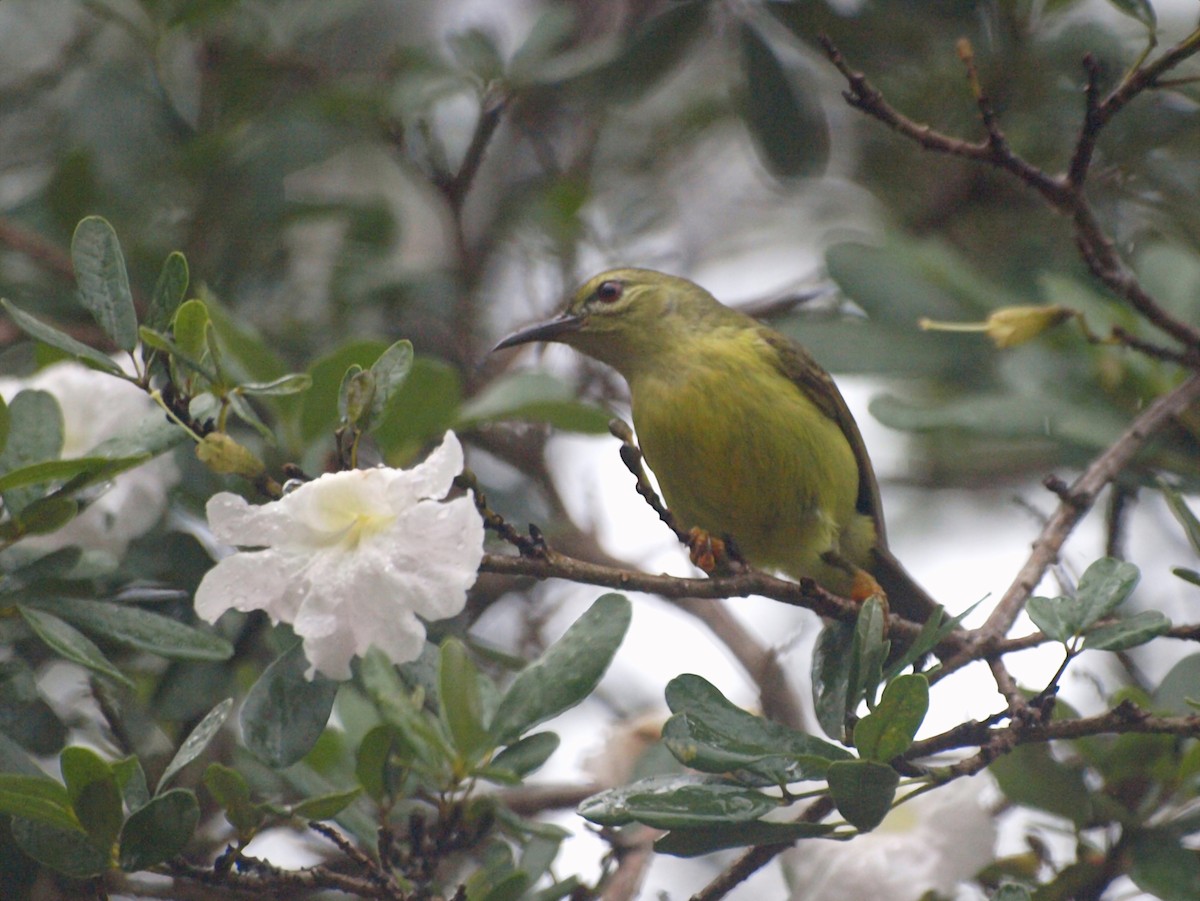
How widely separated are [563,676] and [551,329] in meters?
1.90

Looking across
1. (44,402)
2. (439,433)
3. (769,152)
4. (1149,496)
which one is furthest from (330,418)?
(1149,496)

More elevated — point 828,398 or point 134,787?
point 828,398

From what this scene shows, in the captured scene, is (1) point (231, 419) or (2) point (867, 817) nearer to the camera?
(2) point (867, 817)

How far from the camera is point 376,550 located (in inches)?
75.9

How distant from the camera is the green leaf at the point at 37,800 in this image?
187cm

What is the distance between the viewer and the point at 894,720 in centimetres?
183

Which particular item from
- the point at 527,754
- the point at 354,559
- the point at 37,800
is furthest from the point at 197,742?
the point at 527,754

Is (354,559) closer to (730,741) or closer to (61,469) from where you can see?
(61,469)

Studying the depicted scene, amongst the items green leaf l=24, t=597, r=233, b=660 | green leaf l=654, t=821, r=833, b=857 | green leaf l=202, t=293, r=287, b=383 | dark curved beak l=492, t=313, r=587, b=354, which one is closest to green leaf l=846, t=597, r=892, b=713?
green leaf l=654, t=821, r=833, b=857

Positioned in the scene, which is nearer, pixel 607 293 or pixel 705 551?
pixel 705 551

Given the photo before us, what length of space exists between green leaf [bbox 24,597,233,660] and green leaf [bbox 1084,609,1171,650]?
52.1 inches

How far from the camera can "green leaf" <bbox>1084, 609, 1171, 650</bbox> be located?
190cm

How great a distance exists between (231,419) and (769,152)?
1.92 metres

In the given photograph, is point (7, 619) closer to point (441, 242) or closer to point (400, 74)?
point (400, 74)
